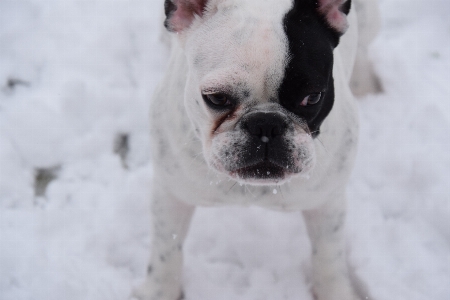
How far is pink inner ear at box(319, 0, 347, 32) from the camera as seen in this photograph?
2283 millimetres

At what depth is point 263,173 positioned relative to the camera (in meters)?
2.29

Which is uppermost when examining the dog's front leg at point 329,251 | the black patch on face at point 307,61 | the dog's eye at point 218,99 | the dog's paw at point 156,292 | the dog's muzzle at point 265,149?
the black patch on face at point 307,61

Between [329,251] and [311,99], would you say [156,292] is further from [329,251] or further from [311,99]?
[311,99]

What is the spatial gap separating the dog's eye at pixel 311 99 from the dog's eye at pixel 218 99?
31cm

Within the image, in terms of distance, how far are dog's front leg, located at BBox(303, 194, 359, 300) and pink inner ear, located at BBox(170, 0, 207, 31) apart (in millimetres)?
1207

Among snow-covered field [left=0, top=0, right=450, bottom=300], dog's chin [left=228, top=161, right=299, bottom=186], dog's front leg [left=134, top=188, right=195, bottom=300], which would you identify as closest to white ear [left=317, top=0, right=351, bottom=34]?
dog's chin [left=228, top=161, right=299, bottom=186]

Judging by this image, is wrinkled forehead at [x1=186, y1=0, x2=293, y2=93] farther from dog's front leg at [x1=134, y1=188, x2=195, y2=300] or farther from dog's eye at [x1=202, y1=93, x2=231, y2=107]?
dog's front leg at [x1=134, y1=188, x2=195, y2=300]

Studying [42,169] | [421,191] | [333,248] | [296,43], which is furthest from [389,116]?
[42,169]

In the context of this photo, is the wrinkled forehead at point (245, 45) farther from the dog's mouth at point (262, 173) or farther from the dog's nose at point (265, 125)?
the dog's mouth at point (262, 173)

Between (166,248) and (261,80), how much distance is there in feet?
4.26

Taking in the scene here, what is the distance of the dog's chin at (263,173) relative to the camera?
228 cm

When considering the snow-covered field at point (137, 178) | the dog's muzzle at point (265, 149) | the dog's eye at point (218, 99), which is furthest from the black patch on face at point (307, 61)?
the snow-covered field at point (137, 178)

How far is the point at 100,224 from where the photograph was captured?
11.6 ft

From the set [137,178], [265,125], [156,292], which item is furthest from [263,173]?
[137,178]
